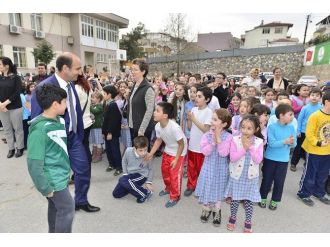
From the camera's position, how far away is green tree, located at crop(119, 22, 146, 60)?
3622 cm

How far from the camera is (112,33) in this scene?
3131 cm

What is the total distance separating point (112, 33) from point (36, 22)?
11310mm

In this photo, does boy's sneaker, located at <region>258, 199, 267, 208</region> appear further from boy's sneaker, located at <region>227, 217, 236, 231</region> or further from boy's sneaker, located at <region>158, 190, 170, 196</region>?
boy's sneaker, located at <region>158, 190, 170, 196</region>

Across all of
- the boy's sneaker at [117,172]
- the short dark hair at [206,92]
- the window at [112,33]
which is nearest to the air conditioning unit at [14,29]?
the window at [112,33]

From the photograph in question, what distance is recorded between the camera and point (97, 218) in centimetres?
292

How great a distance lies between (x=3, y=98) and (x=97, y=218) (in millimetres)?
3245

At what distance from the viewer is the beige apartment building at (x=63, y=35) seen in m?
18.7

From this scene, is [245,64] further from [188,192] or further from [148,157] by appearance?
[148,157]

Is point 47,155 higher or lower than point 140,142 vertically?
higher

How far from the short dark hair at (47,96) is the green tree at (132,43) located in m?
35.2

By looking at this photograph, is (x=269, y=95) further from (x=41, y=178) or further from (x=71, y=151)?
(x=41, y=178)

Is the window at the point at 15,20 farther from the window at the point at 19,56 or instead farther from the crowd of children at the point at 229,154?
the crowd of children at the point at 229,154

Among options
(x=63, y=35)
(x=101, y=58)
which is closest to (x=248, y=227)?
(x=63, y=35)
